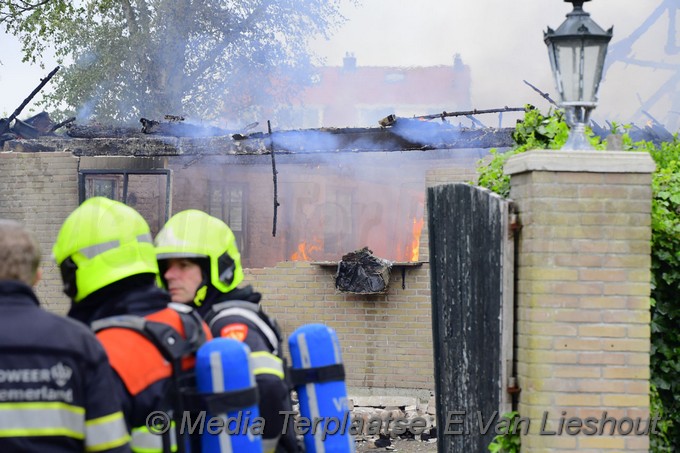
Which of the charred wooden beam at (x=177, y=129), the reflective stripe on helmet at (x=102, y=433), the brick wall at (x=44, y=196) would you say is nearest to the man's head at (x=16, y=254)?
the reflective stripe on helmet at (x=102, y=433)

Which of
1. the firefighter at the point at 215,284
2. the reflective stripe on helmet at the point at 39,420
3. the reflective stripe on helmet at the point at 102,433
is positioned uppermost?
the firefighter at the point at 215,284

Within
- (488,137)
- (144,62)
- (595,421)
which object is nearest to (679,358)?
(595,421)

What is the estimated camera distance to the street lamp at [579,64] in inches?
212

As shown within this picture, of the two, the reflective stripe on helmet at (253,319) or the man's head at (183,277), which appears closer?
the reflective stripe on helmet at (253,319)

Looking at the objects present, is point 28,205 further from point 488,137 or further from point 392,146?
point 488,137

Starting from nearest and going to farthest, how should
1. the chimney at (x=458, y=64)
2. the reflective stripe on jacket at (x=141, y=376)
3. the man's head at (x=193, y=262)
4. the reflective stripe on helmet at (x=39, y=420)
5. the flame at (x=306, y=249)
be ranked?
the reflective stripe on helmet at (x=39, y=420)
the reflective stripe on jacket at (x=141, y=376)
the man's head at (x=193, y=262)
the flame at (x=306, y=249)
the chimney at (x=458, y=64)

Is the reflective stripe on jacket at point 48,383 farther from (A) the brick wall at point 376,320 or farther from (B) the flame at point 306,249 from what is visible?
(B) the flame at point 306,249

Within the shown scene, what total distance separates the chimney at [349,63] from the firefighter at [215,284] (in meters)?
41.8

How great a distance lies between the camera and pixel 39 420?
2.78 meters

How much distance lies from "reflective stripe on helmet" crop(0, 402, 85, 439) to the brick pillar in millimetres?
2935

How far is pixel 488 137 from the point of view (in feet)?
42.9

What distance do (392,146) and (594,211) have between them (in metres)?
8.23

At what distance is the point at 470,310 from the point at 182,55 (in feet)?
72.3

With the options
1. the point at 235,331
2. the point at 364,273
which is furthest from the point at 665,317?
the point at 364,273
